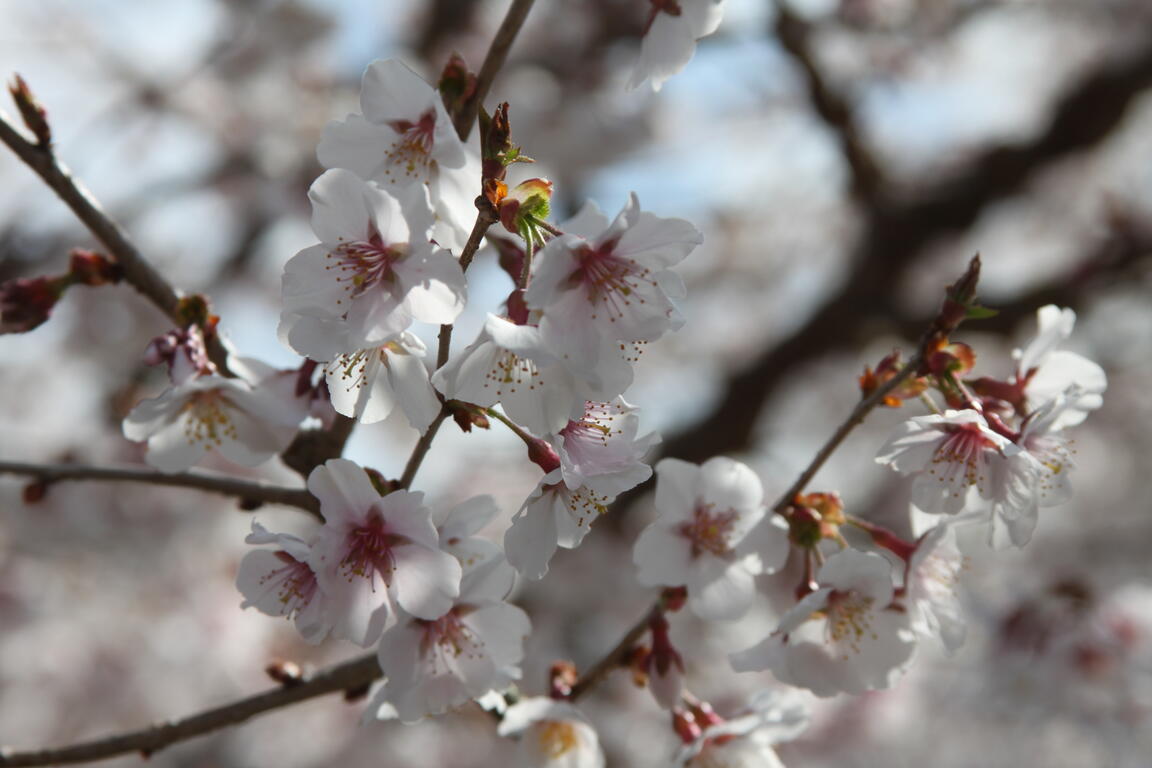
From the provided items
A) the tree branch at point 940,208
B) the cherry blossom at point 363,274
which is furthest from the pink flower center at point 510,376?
the tree branch at point 940,208

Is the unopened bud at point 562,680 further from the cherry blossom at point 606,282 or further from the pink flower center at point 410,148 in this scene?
the pink flower center at point 410,148

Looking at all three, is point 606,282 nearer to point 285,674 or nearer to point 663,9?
point 663,9

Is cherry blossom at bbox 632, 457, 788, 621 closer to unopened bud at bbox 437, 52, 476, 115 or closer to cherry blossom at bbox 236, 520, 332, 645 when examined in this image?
cherry blossom at bbox 236, 520, 332, 645

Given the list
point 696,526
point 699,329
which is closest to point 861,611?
point 696,526

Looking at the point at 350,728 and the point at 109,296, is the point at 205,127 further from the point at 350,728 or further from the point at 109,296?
the point at 350,728

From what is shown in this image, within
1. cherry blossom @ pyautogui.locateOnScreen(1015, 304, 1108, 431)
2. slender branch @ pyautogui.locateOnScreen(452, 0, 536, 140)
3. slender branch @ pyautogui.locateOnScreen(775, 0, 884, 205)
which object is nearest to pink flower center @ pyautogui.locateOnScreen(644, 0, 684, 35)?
slender branch @ pyautogui.locateOnScreen(452, 0, 536, 140)

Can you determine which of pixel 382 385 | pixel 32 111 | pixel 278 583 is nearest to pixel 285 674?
pixel 278 583
